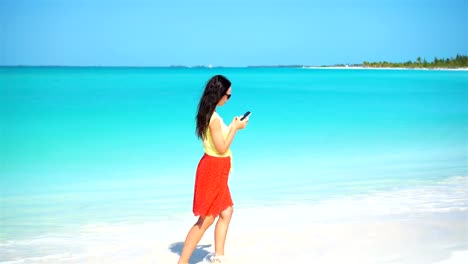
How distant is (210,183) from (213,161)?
0.14 meters

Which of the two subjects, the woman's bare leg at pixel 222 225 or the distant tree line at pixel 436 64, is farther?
the distant tree line at pixel 436 64

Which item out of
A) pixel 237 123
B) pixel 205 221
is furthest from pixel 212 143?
pixel 205 221

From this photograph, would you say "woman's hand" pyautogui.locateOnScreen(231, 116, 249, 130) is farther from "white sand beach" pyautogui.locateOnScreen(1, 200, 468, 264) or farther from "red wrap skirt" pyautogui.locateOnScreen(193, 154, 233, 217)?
"white sand beach" pyautogui.locateOnScreen(1, 200, 468, 264)

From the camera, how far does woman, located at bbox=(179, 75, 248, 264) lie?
13.2 feet

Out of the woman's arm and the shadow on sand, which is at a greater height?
the woman's arm

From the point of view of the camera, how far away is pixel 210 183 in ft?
13.5

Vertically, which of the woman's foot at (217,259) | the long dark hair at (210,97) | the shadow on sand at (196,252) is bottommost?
the woman's foot at (217,259)

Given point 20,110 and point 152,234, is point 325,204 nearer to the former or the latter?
point 152,234

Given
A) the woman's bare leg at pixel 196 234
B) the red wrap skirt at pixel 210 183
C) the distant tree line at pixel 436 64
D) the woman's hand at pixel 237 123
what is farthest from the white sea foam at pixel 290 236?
the distant tree line at pixel 436 64

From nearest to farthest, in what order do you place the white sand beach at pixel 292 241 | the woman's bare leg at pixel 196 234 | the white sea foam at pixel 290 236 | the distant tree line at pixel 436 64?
the woman's bare leg at pixel 196 234 → the white sand beach at pixel 292 241 → the white sea foam at pixel 290 236 → the distant tree line at pixel 436 64

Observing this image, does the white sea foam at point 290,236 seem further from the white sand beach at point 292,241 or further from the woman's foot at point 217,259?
the woman's foot at point 217,259

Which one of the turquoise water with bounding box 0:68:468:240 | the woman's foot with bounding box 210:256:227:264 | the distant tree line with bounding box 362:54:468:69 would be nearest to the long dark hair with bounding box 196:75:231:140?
the woman's foot with bounding box 210:256:227:264

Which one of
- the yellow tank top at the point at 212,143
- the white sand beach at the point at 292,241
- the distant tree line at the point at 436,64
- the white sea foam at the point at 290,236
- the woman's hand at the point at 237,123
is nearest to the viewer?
the woman's hand at the point at 237,123

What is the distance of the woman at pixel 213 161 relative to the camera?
158 inches
